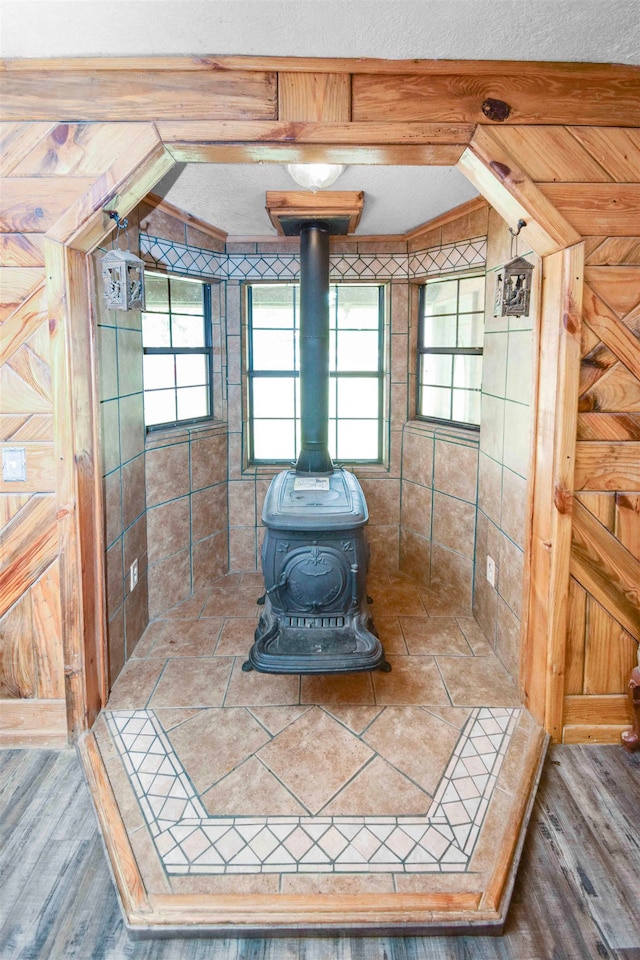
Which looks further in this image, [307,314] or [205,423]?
[205,423]

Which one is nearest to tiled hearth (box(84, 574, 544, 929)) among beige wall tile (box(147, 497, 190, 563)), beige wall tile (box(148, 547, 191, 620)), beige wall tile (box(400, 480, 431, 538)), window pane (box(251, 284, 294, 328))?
beige wall tile (box(148, 547, 191, 620))

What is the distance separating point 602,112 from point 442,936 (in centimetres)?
253

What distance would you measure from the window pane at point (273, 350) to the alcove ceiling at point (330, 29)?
6.92 feet

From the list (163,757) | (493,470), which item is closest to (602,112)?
(493,470)

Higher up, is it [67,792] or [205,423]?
[205,423]

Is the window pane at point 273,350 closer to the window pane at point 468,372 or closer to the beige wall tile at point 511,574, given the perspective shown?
the window pane at point 468,372

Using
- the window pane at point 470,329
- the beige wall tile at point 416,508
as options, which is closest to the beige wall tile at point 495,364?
the window pane at point 470,329

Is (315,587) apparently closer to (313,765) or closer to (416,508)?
(313,765)

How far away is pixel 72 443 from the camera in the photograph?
2.12 metres

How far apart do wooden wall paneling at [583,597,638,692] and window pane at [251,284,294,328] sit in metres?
2.61

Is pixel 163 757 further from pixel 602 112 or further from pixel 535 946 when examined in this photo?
pixel 602 112

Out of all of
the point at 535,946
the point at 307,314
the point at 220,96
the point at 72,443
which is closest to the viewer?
the point at 535,946

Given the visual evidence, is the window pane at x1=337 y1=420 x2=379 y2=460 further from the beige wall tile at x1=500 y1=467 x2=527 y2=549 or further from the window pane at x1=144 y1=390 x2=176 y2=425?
the beige wall tile at x1=500 y1=467 x2=527 y2=549

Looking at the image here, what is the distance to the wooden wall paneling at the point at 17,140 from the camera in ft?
6.46
